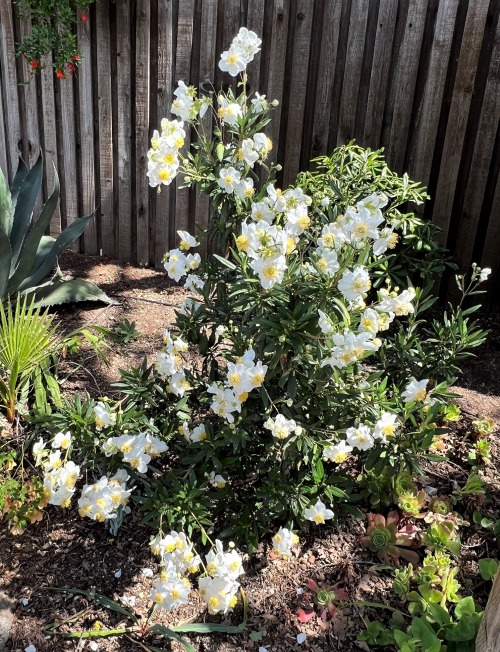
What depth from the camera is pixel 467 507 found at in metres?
2.47

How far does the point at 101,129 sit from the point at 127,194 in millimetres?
449

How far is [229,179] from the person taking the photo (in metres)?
2.14

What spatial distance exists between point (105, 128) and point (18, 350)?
2122 mm

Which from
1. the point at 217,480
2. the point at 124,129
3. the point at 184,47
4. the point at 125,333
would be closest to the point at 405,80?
the point at 184,47

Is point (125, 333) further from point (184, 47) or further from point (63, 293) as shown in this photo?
point (184, 47)

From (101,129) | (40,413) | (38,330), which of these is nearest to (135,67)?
(101,129)

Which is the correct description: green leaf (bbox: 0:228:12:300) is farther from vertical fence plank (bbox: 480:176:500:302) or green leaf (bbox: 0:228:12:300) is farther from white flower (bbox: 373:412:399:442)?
vertical fence plank (bbox: 480:176:500:302)

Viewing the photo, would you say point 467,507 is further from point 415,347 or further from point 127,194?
point 127,194

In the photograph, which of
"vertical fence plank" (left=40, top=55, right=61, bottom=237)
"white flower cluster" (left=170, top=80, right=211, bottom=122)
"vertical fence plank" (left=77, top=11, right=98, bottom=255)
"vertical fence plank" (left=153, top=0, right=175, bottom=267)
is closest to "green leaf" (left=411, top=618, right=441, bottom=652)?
"white flower cluster" (left=170, top=80, right=211, bottom=122)

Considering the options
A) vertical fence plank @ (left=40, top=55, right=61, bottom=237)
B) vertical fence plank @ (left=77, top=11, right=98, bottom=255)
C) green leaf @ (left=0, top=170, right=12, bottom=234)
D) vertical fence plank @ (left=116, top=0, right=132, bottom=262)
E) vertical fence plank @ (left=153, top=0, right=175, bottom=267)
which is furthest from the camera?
vertical fence plank @ (left=40, top=55, right=61, bottom=237)

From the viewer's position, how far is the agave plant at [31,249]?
332 centimetres

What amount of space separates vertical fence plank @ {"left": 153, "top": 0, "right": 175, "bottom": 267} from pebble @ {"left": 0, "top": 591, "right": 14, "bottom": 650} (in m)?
2.54

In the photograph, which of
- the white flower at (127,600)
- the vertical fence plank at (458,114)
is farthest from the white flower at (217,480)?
the vertical fence plank at (458,114)

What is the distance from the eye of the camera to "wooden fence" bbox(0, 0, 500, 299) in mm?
3479
